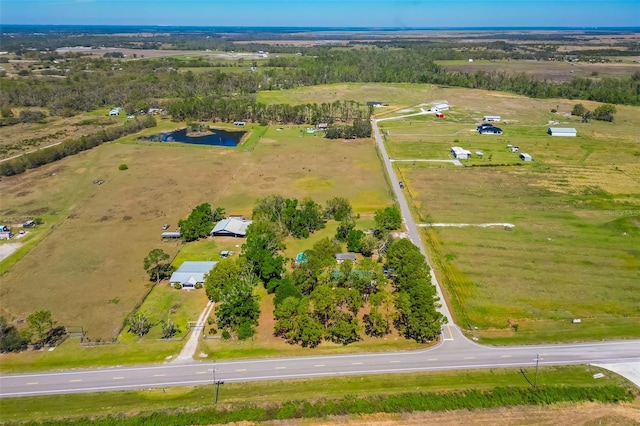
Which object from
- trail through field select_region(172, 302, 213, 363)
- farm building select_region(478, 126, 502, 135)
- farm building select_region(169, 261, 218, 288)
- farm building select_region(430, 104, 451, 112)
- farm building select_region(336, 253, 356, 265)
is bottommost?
trail through field select_region(172, 302, 213, 363)

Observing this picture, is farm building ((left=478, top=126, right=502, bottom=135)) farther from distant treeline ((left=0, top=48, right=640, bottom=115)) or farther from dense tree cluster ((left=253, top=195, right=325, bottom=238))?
dense tree cluster ((left=253, top=195, right=325, bottom=238))

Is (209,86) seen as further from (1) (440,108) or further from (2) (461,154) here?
(2) (461,154)

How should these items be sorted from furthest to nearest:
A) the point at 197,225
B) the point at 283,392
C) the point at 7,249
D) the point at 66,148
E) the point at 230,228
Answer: the point at 66,148 → the point at 230,228 → the point at 197,225 → the point at 7,249 → the point at 283,392

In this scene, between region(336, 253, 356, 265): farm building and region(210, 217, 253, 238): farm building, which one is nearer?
region(336, 253, 356, 265): farm building

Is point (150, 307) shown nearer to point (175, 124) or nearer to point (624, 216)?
point (624, 216)

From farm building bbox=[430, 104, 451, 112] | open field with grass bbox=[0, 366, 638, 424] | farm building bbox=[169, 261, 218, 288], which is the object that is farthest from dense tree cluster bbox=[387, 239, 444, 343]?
farm building bbox=[430, 104, 451, 112]

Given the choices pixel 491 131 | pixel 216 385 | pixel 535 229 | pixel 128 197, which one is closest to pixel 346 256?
pixel 216 385
